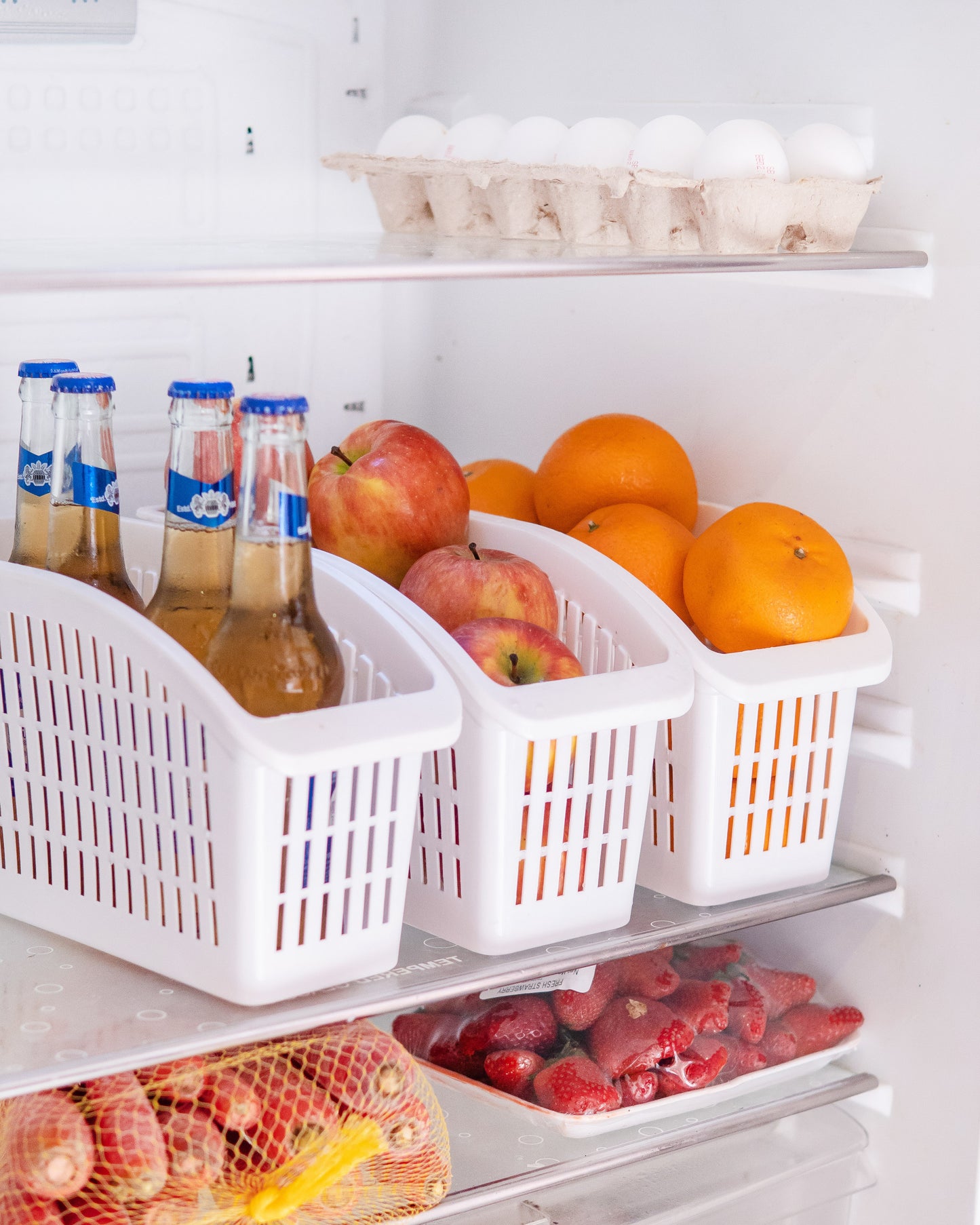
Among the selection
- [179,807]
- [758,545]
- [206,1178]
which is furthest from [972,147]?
[206,1178]

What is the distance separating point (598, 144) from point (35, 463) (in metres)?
0.51

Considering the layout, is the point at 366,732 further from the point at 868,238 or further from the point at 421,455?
the point at 868,238

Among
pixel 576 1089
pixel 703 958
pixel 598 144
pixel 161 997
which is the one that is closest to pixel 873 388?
pixel 598 144

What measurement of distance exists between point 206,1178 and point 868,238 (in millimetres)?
865

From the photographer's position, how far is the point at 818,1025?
4.10 feet

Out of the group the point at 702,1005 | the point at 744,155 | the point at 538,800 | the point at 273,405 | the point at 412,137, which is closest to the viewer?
the point at 273,405

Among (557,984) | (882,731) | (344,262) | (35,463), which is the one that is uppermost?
(344,262)

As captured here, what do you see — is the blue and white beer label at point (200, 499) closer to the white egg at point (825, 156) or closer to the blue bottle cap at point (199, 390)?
the blue bottle cap at point (199, 390)

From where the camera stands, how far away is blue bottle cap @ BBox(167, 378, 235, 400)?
896 millimetres

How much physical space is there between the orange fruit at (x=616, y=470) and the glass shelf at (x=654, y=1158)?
50cm

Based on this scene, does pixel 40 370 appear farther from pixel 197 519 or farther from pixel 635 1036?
pixel 635 1036

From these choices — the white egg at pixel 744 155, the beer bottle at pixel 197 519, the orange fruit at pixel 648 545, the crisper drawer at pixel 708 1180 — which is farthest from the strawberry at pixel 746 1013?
the white egg at pixel 744 155

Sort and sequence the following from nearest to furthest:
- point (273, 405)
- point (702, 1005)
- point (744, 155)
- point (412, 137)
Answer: point (273, 405) → point (744, 155) → point (702, 1005) → point (412, 137)

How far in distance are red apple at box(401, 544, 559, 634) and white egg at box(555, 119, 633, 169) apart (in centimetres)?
35
